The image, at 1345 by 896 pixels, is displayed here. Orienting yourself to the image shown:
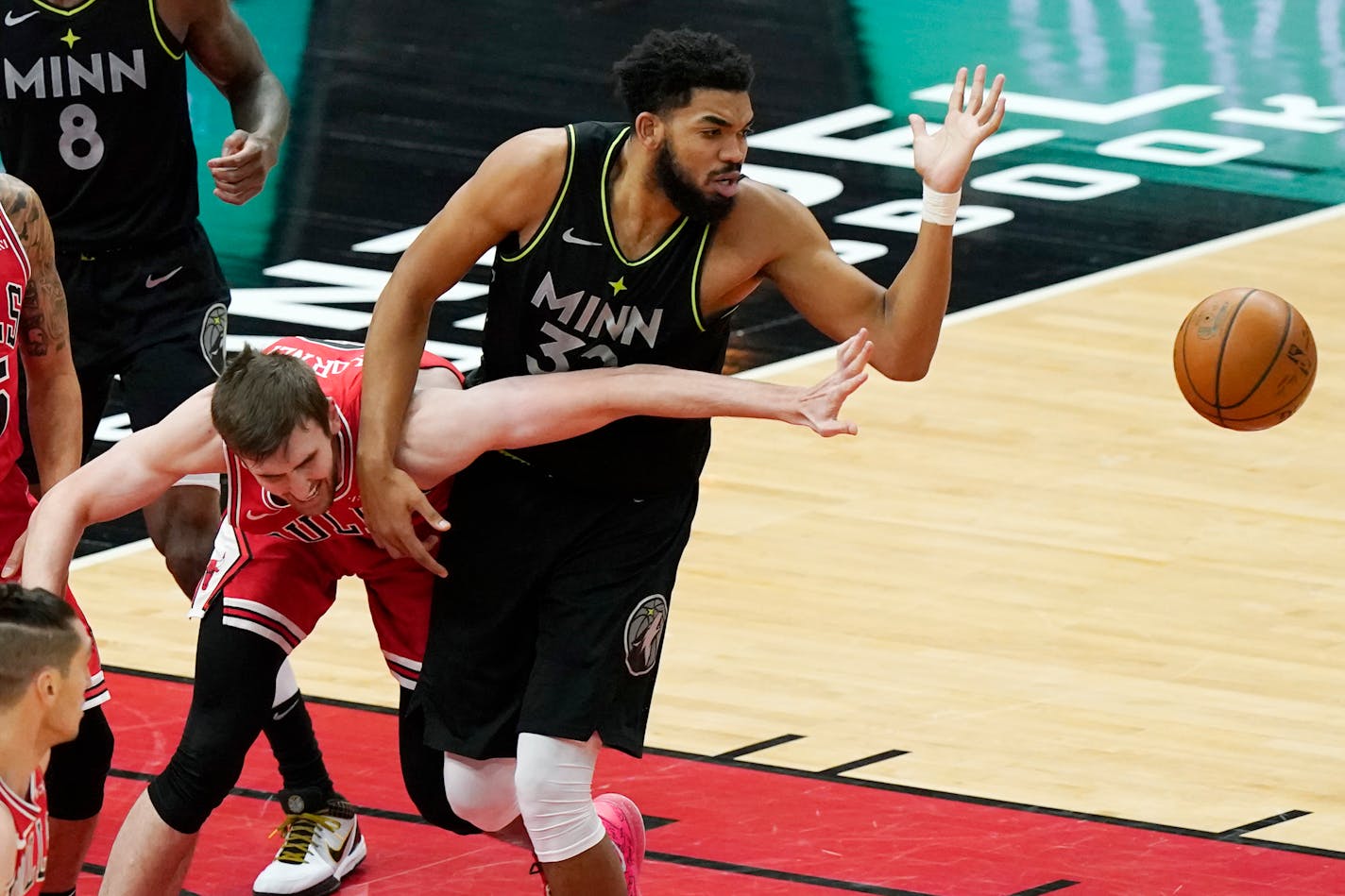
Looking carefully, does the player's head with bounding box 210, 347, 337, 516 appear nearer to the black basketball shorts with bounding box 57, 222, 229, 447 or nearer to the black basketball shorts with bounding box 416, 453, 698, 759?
the black basketball shorts with bounding box 416, 453, 698, 759

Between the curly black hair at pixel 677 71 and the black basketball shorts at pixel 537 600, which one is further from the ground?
the curly black hair at pixel 677 71

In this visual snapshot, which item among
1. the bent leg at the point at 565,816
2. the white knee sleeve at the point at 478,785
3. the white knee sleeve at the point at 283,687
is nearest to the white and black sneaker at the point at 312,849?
the white knee sleeve at the point at 283,687

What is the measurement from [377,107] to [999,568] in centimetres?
583

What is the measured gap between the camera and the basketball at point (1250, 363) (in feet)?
19.9

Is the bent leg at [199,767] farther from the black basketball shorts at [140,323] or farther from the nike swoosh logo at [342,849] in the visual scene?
the black basketball shorts at [140,323]

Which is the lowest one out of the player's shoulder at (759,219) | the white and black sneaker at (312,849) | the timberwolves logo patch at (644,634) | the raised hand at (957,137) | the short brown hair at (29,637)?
the white and black sneaker at (312,849)

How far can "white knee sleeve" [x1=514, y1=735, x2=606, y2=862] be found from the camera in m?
4.91

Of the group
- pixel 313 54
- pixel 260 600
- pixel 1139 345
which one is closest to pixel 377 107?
pixel 313 54

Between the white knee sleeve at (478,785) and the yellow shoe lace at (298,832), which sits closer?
the white knee sleeve at (478,785)

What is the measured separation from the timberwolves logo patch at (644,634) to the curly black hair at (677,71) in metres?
1.03

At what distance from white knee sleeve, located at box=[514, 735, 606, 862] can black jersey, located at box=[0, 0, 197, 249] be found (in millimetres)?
2002

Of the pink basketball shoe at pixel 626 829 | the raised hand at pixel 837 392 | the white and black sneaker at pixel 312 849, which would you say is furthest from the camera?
the white and black sneaker at pixel 312 849

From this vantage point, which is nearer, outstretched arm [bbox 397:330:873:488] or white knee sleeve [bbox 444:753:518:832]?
outstretched arm [bbox 397:330:873:488]

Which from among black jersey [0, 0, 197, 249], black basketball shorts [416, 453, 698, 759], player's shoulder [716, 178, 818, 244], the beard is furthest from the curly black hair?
black jersey [0, 0, 197, 249]
